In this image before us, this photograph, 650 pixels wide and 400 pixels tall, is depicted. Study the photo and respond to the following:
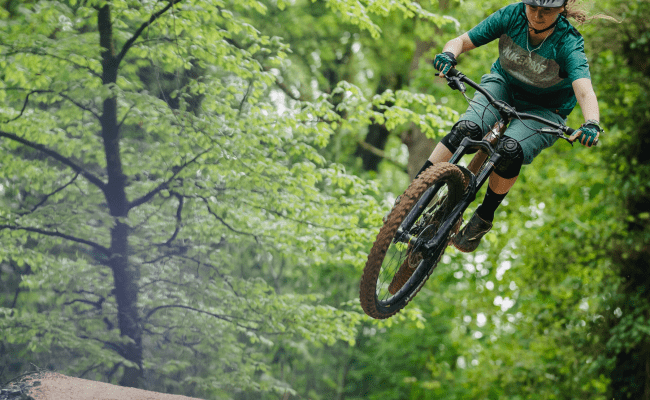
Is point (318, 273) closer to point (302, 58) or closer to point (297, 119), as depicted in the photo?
point (302, 58)

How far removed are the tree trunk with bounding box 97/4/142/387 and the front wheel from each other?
4996mm

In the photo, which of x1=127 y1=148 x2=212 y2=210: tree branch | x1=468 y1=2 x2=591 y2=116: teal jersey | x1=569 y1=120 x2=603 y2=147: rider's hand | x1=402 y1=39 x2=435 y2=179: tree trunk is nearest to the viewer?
x1=569 y1=120 x2=603 y2=147: rider's hand

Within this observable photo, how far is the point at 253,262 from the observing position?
10.8m

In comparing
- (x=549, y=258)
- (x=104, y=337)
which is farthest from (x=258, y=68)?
(x=549, y=258)

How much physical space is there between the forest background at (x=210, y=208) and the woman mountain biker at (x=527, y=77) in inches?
132

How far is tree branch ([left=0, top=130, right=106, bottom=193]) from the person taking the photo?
6809mm

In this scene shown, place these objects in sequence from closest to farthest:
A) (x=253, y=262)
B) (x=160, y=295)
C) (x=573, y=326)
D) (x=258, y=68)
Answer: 1. (x=258, y=68)
2. (x=160, y=295)
3. (x=573, y=326)
4. (x=253, y=262)

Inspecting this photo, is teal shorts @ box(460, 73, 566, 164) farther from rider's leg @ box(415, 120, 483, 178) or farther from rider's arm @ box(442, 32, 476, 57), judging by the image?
rider's arm @ box(442, 32, 476, 57)

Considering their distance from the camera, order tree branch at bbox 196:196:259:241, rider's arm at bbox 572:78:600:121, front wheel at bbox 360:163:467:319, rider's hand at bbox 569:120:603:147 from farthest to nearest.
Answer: tree branch at bbox 196:196:259:241, rider's arm at bbox 572:78:600:121, rider's hand at bbox 569:120:603:147, front wheel at bbox 360:163:467:319

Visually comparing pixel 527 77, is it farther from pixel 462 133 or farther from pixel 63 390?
pixel 63 390

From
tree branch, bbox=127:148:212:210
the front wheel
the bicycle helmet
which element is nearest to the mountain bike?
the front wheel

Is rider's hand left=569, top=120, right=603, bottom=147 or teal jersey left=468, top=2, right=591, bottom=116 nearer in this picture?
rider's hand left=569, top=120, right=603, bottom=147

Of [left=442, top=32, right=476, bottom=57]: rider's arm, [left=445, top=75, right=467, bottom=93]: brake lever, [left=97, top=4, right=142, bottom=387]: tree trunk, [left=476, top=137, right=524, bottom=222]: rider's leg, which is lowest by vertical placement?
[left=97, top=4, right=142, bottom=387]: tree trunk

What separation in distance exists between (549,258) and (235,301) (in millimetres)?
5411
